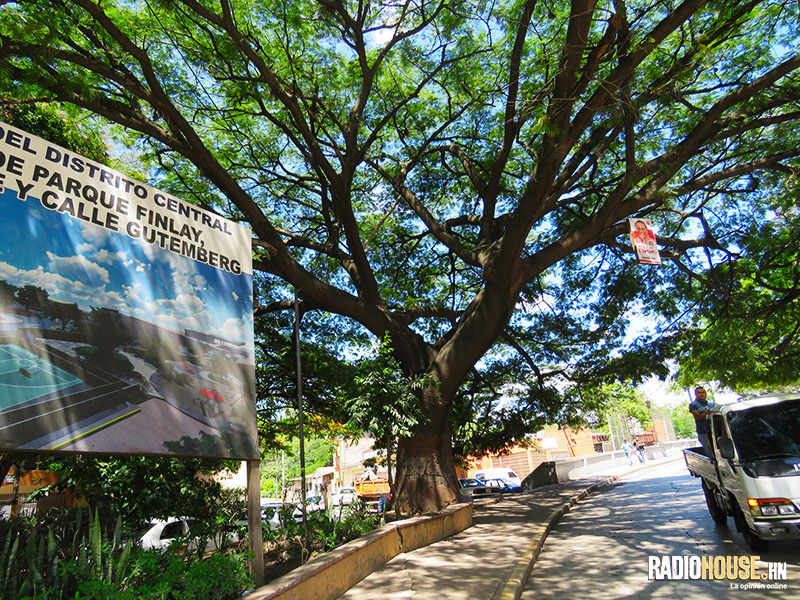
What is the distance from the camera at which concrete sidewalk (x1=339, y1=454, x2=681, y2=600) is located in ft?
17.8

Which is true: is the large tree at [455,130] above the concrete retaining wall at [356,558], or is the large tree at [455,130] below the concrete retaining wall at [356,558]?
above

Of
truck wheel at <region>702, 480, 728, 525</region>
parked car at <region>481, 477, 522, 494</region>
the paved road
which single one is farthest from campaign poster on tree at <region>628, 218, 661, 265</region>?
parked car at <region>481, 477, 522, 494</region>

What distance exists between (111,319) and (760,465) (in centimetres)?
736

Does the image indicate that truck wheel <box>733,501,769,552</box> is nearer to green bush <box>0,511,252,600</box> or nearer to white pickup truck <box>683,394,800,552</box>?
white pickup truck <box>683,394,800,552</box>

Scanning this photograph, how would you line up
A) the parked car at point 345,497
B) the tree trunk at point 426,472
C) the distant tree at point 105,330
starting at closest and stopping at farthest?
the distant tree at point 105,330, the tree trunk at point 426,472, the parked car at point 345,497

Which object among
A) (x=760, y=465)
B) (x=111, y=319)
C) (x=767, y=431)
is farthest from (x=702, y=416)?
(x=111, y=319)

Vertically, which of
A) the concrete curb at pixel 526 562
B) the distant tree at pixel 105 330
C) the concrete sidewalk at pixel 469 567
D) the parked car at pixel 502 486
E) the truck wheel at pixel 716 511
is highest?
the distant tree at pixel 105 330

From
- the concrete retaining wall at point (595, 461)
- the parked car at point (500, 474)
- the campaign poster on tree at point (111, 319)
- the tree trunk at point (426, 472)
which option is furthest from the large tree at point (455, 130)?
the parked car at point (500, 474)

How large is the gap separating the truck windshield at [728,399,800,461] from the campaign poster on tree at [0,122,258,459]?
6223 mm

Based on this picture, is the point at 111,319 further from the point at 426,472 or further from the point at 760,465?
the point at 760,465

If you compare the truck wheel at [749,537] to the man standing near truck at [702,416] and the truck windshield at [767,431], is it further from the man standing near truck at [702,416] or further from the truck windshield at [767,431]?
the man standing near truck at [702,416]

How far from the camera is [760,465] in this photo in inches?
229

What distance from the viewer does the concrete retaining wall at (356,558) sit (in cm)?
465

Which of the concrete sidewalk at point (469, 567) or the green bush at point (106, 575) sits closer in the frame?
the green bush at point (106, 575)
